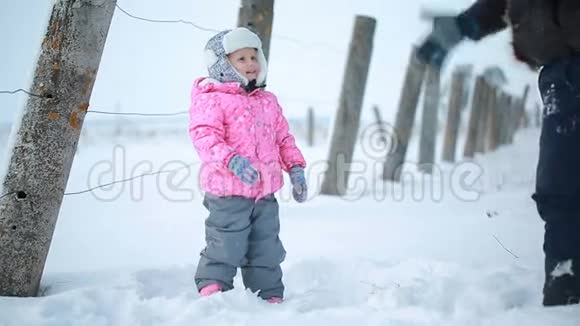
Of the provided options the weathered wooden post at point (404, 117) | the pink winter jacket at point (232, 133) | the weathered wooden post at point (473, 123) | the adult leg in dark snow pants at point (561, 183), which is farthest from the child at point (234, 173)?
the weathered wooden post at point (473, 123)

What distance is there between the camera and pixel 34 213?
2.07 meters

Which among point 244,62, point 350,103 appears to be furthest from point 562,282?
point 350,103

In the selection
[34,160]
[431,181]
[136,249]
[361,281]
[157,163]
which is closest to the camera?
[34,160]

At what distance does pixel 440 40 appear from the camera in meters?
2.23

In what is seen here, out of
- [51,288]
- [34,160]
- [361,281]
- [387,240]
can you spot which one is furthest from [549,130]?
[51,288]

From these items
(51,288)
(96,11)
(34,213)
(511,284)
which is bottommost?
(51,288)

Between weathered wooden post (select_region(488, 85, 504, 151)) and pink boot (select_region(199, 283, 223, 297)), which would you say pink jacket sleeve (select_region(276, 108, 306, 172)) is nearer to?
pink boot (select_region(199, 283, 223, 297))

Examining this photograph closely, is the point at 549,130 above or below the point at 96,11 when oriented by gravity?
below

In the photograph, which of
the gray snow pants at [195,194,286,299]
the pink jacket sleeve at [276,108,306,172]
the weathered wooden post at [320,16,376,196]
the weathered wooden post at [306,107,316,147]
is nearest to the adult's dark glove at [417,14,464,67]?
the pink jacket sleeve at [276,108,306,172]

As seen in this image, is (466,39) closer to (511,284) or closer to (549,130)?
(549,130)

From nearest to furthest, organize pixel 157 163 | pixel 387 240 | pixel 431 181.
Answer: pixel 387 240 < pixel 431 181 < pixel 157 163

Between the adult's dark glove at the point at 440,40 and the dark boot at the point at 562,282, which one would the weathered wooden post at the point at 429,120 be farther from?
the dark boot at the point at 562,282

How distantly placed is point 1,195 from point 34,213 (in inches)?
6.3

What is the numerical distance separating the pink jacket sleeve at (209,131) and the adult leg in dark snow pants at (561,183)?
1.25m
